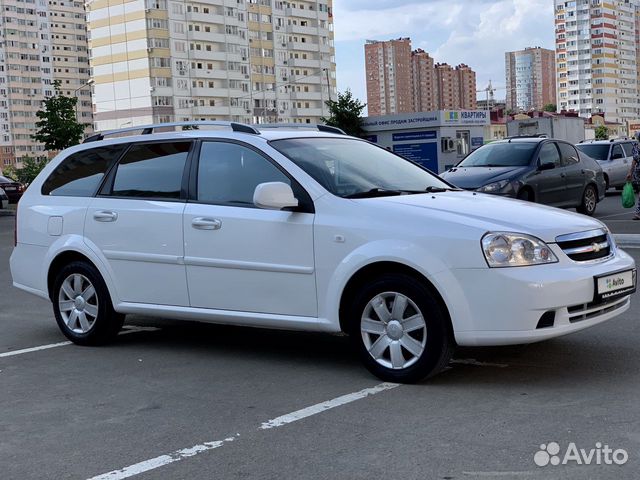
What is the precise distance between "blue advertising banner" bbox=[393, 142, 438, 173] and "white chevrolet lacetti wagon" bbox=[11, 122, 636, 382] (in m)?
24.0

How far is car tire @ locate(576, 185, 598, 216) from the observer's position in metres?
18.1

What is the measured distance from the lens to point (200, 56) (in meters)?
130

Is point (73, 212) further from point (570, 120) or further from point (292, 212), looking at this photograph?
point (570, 120)

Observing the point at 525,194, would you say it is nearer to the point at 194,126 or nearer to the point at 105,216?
the point at 194,126

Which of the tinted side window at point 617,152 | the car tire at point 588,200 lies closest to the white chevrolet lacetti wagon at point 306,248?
the car tire at point 588,200

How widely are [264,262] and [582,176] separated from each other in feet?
42.5

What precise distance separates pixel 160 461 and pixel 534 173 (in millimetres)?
13041

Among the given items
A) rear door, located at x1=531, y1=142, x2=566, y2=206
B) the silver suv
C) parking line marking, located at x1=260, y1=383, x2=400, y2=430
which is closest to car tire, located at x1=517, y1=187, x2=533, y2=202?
rear door, located at x1=531, y1=142, x2=566, y2=206

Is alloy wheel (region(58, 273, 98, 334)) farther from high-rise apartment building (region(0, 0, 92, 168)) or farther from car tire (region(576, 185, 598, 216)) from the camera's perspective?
high-rise apartment building (region(0, 0, 92, 168))

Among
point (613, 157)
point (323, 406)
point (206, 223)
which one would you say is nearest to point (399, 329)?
point (323, 406)

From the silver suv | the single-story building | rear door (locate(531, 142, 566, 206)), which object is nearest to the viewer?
rear door (locate(531, 142, 566, 206))

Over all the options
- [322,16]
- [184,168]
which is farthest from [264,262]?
[322,16]

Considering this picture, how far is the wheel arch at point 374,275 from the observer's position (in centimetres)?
561

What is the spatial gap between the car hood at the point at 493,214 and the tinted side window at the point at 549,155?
1100cm
